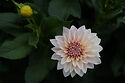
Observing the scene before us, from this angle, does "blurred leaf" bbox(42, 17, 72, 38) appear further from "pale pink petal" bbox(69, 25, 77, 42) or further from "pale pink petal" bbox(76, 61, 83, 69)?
"pale pink petal" bbox(76, 61, 83, 69)

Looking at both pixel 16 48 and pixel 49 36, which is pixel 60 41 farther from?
pixel 16 48

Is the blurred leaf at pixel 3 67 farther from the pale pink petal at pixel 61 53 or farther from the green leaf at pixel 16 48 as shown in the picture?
the pale pink petal at pixel 61 53

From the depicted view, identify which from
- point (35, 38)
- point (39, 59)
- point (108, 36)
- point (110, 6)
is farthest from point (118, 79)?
point (35, 38)

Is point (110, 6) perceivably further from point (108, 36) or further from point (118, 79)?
point (118, 79)

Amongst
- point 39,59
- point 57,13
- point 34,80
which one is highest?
point 57,13

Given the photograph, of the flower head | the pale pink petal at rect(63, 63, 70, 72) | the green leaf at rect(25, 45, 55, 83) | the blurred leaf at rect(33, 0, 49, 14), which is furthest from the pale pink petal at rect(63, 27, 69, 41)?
the blurred leaf at rect(33, 0, 49, 14)

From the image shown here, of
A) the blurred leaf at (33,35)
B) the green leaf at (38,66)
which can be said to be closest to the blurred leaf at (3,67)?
the green leaf at (38,66)

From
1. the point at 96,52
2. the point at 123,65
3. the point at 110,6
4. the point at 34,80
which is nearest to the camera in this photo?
the point at 96,52
